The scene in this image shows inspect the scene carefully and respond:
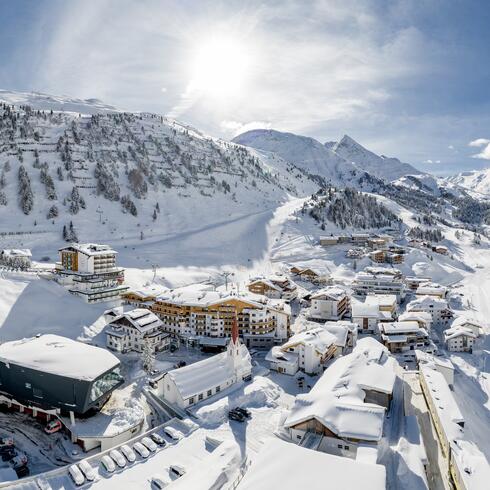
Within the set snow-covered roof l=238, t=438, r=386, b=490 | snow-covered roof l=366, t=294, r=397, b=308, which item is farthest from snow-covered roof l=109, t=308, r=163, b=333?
snow-covered roof l=366, t=294, r=397, b=308

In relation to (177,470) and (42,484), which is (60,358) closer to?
(42,484)

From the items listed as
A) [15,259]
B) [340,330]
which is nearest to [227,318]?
[340,330]

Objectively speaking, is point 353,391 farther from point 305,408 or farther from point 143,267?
point 143,267

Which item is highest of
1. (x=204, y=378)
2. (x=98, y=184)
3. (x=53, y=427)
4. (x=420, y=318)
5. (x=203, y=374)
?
A: (x=98, y=184)

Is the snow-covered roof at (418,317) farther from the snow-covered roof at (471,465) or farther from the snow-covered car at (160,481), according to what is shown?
the snow-covered car at (160,481)

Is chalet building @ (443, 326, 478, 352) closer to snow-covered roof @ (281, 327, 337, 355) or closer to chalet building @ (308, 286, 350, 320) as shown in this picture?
chalet building @ (308, 286, 350, 320)

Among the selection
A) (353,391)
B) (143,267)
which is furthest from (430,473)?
(143,267)
